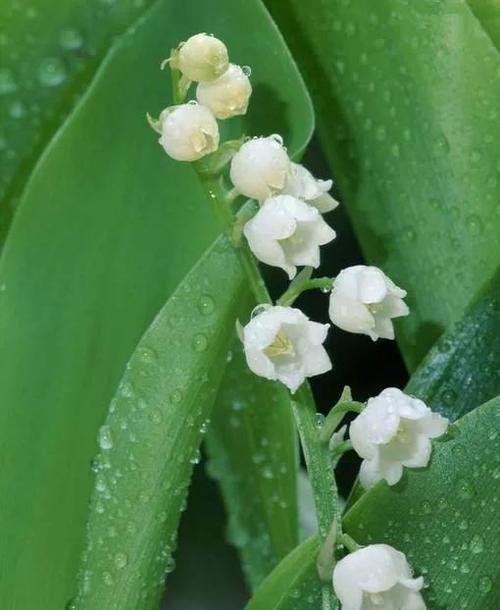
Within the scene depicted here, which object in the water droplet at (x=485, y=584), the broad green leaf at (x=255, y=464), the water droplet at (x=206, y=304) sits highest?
the water droplet at (x=206, y=304)

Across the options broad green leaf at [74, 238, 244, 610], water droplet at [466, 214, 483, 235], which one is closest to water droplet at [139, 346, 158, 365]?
broad green leaf at [74, 238, 244, 610]

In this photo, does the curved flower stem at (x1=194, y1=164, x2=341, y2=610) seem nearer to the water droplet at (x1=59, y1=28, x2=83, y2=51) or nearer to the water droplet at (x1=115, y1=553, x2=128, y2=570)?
the water droplet at (x1=115, y1=553, x2=128, y2=570)

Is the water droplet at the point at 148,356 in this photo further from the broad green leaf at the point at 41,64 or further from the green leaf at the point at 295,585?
the broad green leaf at the point at 41,64

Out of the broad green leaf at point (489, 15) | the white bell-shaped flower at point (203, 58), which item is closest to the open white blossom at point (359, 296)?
the white bell-shaped flower at point (203, 58)

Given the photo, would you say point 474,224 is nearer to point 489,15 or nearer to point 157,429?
point 489,15

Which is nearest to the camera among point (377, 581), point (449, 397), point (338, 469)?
point (377, 581)

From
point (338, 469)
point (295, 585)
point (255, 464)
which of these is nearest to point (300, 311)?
point (295, 585)

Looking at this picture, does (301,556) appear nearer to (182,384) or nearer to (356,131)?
(182,384)

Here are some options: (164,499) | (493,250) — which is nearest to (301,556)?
(164,499)
